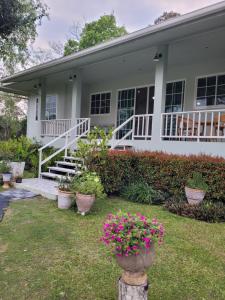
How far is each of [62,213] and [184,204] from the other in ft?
8.06

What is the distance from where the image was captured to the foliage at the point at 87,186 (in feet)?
16.5

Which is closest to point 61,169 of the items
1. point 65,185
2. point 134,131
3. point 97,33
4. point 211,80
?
point 65,185

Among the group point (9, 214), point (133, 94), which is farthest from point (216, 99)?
point (9, 214)

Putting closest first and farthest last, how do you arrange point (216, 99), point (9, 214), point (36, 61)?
1. point (9, 214)
2. point (216, 99)
3. point (36, 61)

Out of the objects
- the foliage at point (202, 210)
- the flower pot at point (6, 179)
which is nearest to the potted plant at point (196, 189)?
the foliage at point (202, 210)

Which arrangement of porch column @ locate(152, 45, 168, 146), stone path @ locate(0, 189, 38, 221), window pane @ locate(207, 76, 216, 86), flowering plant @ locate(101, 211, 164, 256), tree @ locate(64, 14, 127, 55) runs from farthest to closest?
tree @ locate(64, 14, 127, 55) < window pane @ locate(207, 76, 216, 86) < porch column @ locate(152, 45, 168, 146) < stone path @ locate(0, 189, 38, 221) < flowering plant @ locate(101, 211, 164, 256)

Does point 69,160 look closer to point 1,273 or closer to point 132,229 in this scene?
point 1,273

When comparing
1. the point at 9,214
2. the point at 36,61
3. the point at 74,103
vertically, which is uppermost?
the point at 36,61

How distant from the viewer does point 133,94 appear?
10953mm

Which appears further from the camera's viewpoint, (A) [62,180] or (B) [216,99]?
(B) [216,99]

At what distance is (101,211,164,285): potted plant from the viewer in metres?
2.00

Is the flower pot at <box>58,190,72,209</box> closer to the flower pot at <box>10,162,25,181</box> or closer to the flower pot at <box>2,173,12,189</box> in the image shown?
the flower pot at <box>2,173,12,189</box>

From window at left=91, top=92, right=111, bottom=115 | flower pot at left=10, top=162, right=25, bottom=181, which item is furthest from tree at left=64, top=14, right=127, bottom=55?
flower pot at left=10, top=162, right=25, bottom=181

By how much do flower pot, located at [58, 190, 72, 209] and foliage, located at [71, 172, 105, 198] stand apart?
17 centimetres
